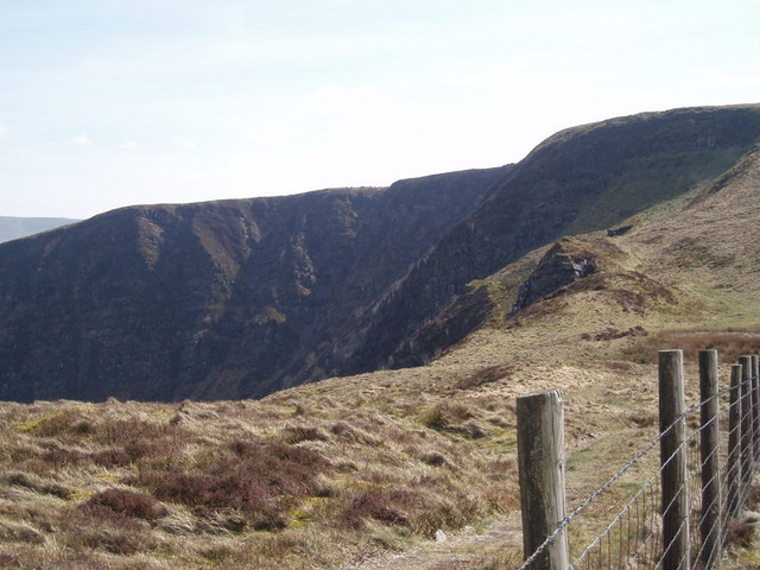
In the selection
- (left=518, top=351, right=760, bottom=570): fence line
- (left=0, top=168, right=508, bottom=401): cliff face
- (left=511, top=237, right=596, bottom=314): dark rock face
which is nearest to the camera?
(left=518, top=351, right=760, bottom=570): fence line

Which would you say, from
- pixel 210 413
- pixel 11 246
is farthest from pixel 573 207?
pixel 11 246

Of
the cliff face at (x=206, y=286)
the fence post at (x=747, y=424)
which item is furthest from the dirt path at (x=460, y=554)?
the cliff face at (x=206, y=286)

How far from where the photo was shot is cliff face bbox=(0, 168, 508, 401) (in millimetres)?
127938

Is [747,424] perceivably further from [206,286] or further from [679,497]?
[206,286]

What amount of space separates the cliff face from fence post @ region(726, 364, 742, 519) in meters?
102

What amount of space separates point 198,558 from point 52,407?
478 inches

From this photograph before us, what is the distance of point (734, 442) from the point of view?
8648 mm

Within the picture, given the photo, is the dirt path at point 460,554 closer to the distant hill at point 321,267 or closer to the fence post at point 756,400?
the fence post at point 756,400

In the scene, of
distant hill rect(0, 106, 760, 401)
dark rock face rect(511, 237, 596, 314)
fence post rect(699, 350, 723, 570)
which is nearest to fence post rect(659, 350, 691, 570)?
fence post rect(699, 350, 723, 570)

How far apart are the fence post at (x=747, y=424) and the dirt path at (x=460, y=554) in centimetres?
349

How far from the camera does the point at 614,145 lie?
388 ft

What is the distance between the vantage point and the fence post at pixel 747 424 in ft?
29.2

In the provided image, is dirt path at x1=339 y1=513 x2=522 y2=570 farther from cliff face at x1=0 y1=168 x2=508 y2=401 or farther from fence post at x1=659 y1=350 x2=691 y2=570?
cliff face at x1=0 y1=168 x2=508 y2=401

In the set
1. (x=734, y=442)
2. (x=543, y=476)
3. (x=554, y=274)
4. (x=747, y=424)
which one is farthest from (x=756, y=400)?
(x=554, y=274)
